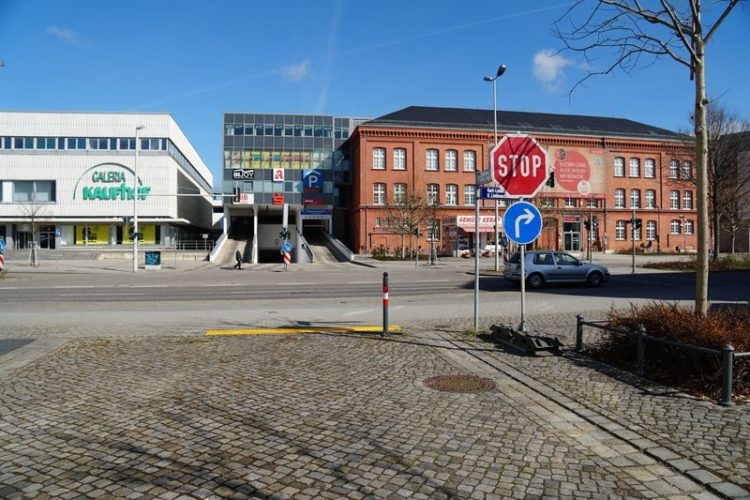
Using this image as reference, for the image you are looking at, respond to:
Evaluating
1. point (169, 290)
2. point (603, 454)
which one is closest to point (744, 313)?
point (603, 454)

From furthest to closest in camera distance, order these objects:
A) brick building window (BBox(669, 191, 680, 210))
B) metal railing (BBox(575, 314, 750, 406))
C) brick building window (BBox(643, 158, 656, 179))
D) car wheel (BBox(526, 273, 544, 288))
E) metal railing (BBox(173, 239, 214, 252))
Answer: brick building window (BBox(669, 191, 680, 210)) < brick building window (BBox(643, 158, 656, 179)) < metal railing (BBox(173, 239, 214, 252)) < car wheel (BBox(526, 273, 544, 288)) < metal railing (BBox(575, 314, 750, 406))

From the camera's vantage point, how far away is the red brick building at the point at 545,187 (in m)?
58.9

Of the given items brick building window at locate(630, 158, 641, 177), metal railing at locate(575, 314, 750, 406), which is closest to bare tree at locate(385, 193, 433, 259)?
brick building window at locate(630, 158, 641, 177)

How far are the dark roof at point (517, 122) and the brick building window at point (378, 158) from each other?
9.16ft

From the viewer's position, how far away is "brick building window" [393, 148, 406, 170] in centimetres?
5969

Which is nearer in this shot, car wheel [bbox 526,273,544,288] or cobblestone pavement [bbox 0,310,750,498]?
cobblestone pavement [bbox 0,310,750,498]

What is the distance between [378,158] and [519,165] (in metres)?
50.8

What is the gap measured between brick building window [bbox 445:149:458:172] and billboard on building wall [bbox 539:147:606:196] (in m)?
10.5

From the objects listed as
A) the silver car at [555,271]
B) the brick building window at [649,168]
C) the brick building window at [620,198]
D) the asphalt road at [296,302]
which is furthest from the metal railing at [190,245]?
the brick building window at [649,168]

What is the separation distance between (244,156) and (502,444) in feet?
200

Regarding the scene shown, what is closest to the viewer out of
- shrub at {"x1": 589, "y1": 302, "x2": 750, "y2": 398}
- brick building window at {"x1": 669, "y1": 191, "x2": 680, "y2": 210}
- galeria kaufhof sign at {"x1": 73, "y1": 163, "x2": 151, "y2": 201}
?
shrub at {"x1": 589, "y1": 302, "x2": 750, "y2": 398}

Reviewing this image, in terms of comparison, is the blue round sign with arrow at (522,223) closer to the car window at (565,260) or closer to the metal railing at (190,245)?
the car window at (565,260)

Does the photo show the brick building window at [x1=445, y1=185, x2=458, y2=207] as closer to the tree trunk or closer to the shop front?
the shop front

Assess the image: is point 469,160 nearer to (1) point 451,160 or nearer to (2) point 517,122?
(1) point 451,160
